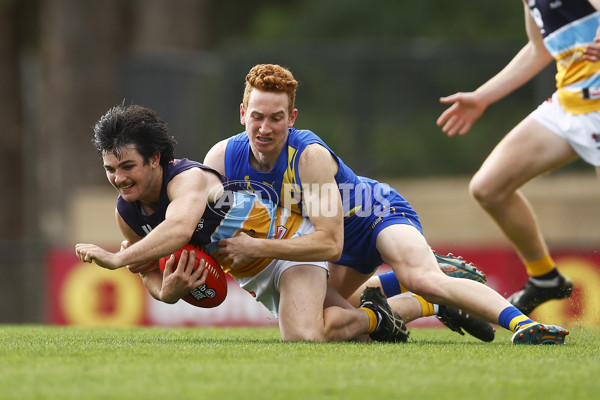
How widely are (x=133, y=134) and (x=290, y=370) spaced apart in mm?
1755

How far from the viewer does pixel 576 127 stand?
5.62m

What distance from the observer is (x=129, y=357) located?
4227 mm

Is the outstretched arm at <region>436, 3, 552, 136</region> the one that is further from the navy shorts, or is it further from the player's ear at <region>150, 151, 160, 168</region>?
the player's ear at <region>150, 151, 160, 168</region>

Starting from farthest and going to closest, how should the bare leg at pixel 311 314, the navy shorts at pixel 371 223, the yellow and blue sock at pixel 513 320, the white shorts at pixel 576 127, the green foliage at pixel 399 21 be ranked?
the green foliage at pixel 399 21 → the navy shorts at pixel 371 223 → the white shorts at pixel 576 127 → the bare leg at pixel 311 314 → the yellow and blue sock at pixel 513 320

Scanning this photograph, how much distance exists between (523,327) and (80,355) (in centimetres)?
→ 213

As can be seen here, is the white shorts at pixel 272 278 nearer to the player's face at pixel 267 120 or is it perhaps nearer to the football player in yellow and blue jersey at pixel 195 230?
the football player in yellow and blue jersey at pixel 195 230

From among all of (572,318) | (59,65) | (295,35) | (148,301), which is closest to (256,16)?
(295,35)

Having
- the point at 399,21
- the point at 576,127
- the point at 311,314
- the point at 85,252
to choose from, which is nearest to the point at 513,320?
the point at 311,314

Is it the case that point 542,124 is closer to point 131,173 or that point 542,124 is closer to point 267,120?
point 267,120

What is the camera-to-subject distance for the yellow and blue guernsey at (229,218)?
521cm

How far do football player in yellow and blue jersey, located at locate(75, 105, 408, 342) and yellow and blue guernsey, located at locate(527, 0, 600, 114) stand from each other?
63.8 inches

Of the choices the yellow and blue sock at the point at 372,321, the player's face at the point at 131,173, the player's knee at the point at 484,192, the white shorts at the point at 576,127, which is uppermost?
the white shorts at the point at 576,127

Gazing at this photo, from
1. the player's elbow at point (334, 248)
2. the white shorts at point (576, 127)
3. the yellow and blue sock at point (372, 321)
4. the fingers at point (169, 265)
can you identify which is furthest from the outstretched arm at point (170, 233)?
the white shorts at point (576, 127)

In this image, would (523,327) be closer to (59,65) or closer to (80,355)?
(80,355)
